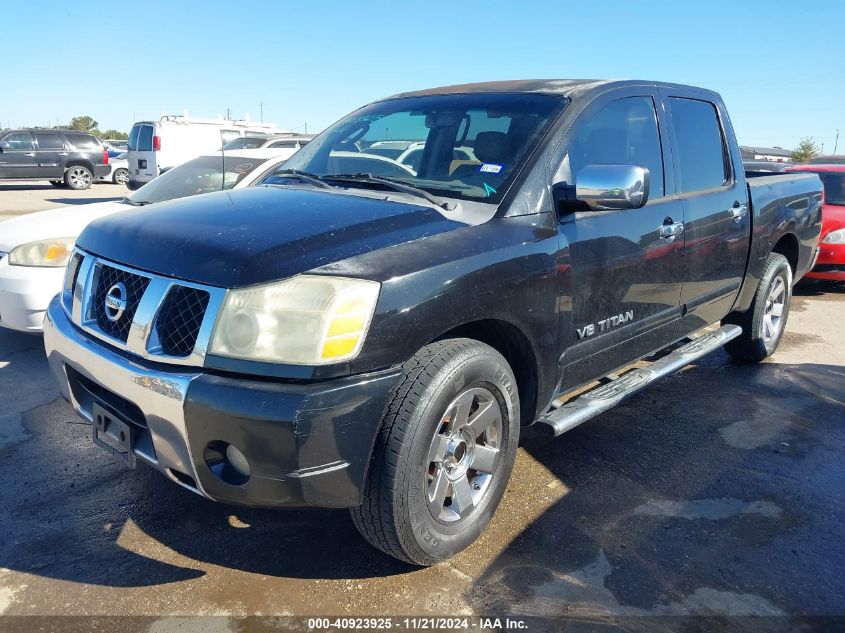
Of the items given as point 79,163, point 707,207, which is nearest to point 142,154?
point 79,163

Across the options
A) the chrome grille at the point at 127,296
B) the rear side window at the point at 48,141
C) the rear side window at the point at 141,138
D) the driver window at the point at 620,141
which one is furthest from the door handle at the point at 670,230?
the rear side window at the point at 48,141

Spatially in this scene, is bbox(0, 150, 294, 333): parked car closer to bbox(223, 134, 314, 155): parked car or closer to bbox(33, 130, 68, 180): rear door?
bbox(223, 134, 314, 155): parked car

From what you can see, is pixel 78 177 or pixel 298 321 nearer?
pixel 298 321

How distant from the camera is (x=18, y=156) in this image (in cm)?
1997

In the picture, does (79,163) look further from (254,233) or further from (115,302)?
(254,233)

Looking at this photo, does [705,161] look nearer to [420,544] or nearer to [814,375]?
[814,375]

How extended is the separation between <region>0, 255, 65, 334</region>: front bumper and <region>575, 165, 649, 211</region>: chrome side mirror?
11.4 feet

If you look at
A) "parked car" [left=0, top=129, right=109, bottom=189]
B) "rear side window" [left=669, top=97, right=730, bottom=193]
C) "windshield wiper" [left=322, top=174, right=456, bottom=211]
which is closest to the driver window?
"rear side window" [left=669, top=97, right=730, bottom=193]

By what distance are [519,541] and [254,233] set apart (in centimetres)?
163

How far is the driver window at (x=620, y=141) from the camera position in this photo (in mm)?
3172

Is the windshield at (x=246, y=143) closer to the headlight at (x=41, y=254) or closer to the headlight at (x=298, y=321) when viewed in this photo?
the headlight at (x=41, y=254)

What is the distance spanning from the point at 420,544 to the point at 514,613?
402mm

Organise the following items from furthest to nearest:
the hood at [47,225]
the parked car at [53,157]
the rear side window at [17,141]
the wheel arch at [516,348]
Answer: the parked car at [53,157] < the rear side window at [17,141] < the hood at [47,225] < the wheel arch at [516,348]

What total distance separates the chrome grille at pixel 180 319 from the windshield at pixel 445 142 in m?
1.20
